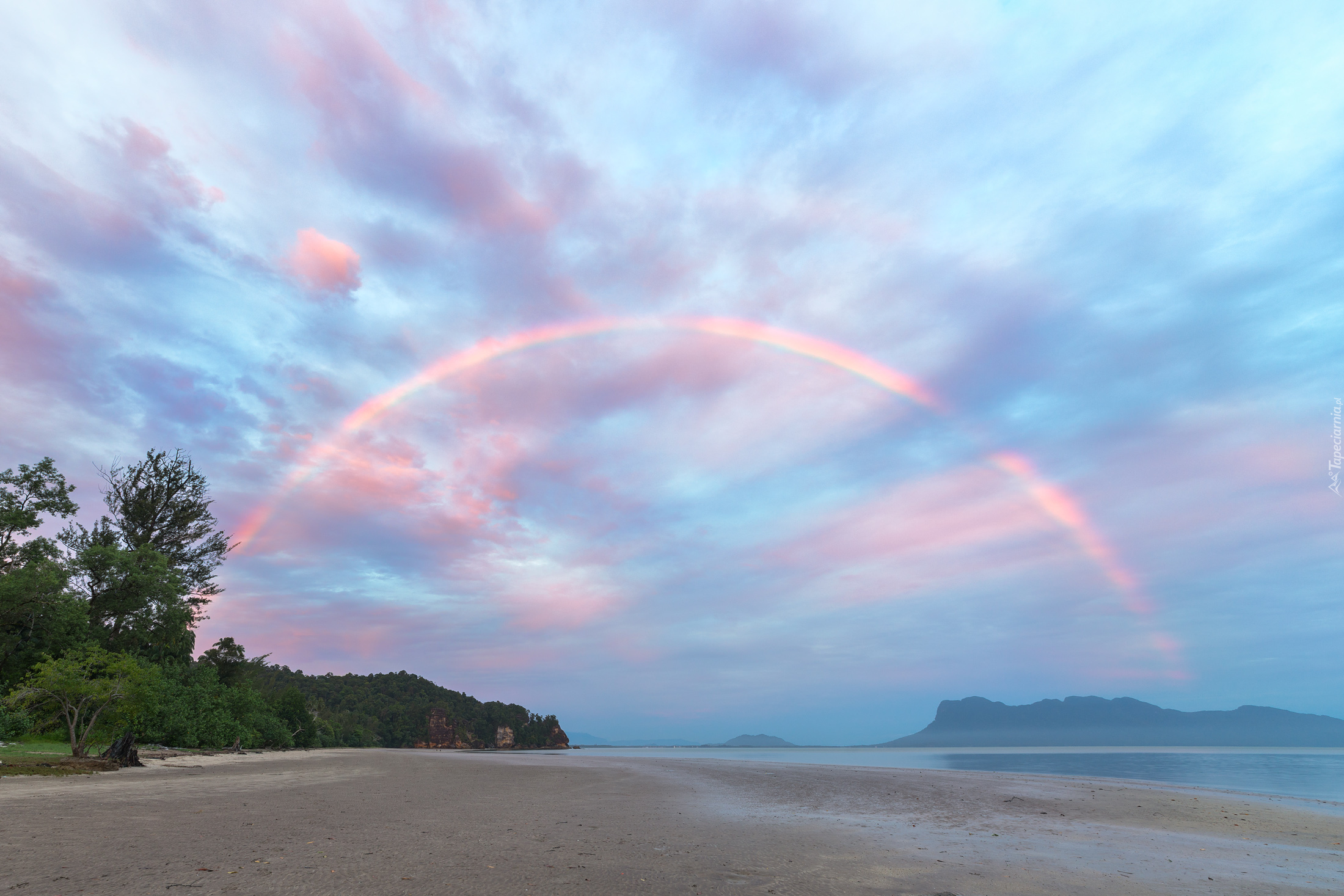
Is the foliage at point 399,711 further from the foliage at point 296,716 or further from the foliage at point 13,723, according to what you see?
the foliage at point 13,723

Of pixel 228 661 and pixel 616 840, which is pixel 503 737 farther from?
pixel 616 840

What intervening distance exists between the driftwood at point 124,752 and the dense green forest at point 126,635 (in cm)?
117

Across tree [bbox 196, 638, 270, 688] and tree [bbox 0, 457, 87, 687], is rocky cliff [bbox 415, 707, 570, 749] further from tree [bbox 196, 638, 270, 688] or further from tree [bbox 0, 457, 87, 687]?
tree [bbox 0, 457, 87, 687]

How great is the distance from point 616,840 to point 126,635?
170 feet

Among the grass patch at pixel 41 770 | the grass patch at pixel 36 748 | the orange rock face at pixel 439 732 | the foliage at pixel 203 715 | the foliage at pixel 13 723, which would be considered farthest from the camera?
the orange rock face at pixel 439 732

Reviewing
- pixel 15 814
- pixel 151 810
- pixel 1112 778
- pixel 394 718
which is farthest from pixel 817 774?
pixel 394 718

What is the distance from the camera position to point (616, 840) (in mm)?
12016

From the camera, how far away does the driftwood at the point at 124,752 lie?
24.3 meters

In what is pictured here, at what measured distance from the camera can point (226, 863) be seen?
8.36 m

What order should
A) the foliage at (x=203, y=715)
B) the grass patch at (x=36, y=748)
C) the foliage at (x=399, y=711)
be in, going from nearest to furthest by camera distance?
1. the grass patch at (x=36, y=748)
2. the foliage at (x=203, y=715)
3. the foliage at (x=399, y=711)

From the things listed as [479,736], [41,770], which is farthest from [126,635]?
[479,736]

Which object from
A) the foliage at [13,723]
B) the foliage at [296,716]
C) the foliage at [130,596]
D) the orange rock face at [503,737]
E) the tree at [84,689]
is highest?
the foliage at [130,596]

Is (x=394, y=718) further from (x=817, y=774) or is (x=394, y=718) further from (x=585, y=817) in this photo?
(x=585, y=817)

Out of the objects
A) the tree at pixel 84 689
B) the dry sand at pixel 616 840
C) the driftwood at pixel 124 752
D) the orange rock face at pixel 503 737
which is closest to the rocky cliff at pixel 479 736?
the orange rock face at pixel 503 737
